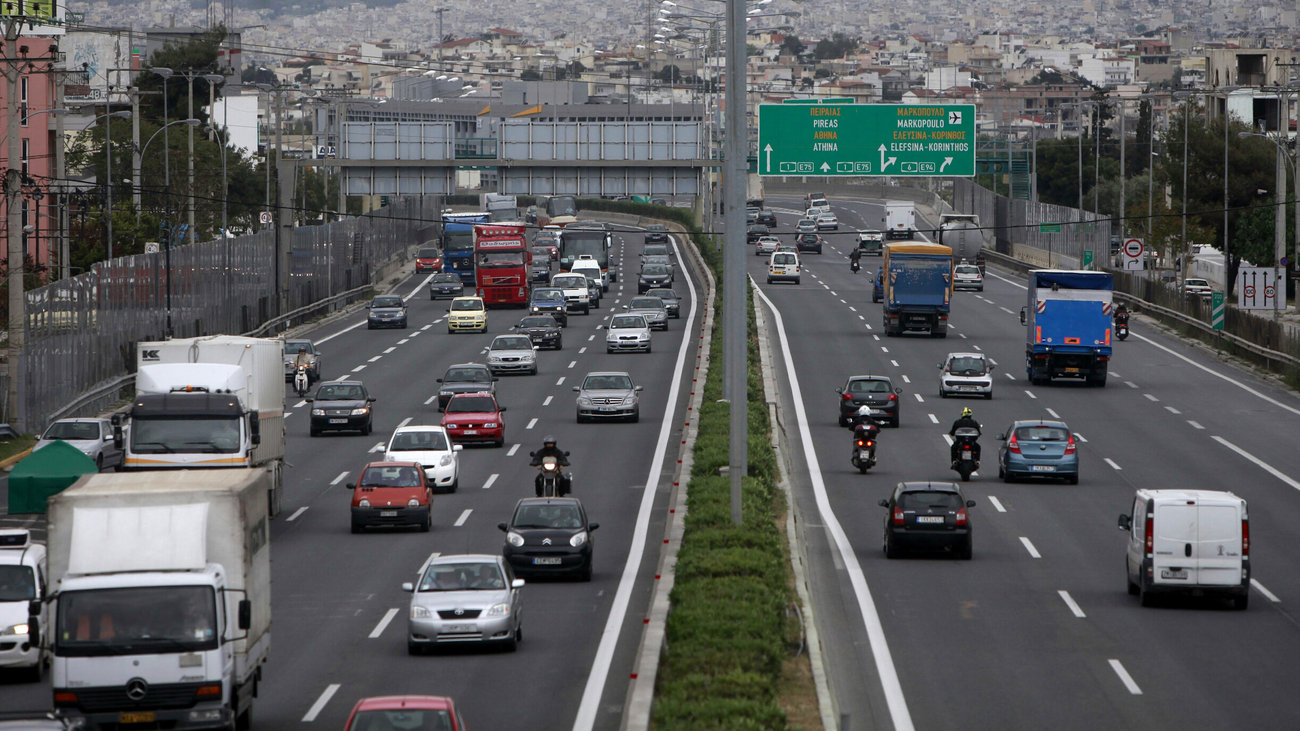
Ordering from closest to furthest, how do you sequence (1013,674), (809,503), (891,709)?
(891,709) < (1013,674) < (809,503)

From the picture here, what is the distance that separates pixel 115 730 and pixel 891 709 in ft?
25.7

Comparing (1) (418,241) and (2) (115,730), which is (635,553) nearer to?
(2) (115,730)

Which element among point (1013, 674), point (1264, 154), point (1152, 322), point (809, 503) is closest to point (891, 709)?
point (1013, 674)

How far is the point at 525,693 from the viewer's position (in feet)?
62.6

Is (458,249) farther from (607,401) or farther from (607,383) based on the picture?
(607,401)

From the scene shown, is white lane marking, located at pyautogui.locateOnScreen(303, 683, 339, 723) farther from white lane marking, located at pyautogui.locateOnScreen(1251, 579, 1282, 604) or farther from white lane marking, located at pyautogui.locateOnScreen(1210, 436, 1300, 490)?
white lane marking, located at pyautogui.locateOnScreen(1210, 436, 1300, 490)

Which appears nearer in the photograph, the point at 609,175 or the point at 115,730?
the point at 115,730

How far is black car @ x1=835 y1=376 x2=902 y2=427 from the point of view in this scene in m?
45.3

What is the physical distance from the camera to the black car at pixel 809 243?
11756 centimetres

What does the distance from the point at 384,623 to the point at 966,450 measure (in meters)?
17.1

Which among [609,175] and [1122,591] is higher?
[609,175]

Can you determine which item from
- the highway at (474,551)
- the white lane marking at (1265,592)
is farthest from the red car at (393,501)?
the white lane marking at (1265,592)

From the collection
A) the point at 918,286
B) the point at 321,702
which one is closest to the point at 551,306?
the point at 918,286

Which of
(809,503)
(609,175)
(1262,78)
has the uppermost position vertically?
(1262,78)
